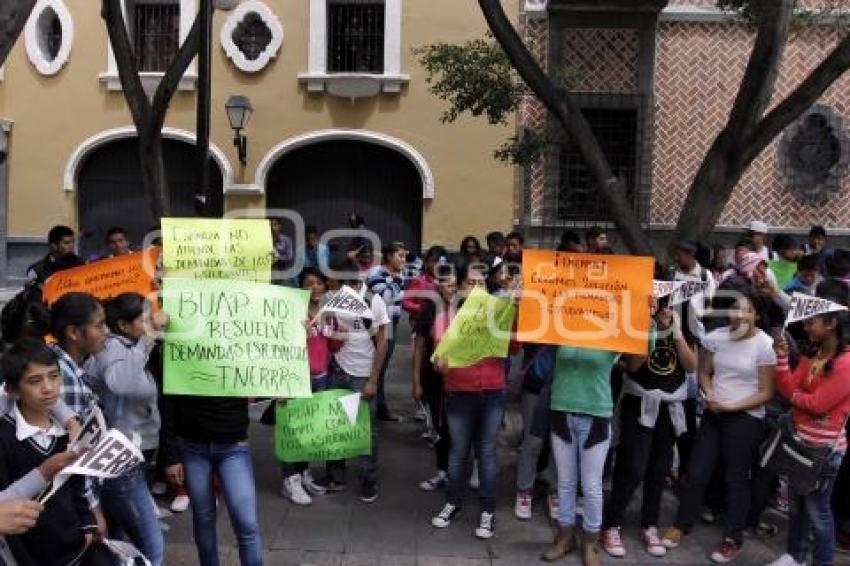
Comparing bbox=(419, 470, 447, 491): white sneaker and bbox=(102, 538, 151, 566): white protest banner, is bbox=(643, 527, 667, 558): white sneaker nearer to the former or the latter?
bbox=(419, 470, 447, 491): white sneaker

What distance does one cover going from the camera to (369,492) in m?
5.56

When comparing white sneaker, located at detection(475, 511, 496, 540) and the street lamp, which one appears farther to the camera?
the street lamp

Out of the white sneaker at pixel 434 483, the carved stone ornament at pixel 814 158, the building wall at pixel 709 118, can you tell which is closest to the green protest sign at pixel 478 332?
the white sneaker at pixel 434 483

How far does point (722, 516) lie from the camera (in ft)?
17.7

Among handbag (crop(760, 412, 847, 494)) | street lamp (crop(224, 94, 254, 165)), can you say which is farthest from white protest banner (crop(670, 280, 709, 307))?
street lamp (crop(224, 94, 254, 165))

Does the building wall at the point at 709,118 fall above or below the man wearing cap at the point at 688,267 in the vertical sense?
above

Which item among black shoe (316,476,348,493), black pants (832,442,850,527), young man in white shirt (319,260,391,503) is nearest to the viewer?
black pants (832,442,850,527)

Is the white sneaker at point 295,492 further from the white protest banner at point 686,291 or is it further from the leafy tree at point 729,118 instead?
the leafy tree at point 729,118

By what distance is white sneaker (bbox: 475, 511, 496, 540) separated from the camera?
4957 mm

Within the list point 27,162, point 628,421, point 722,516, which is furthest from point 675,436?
point 27,162

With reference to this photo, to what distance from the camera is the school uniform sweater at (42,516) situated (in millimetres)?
2650

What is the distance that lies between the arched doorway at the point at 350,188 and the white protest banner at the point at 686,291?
933 cm

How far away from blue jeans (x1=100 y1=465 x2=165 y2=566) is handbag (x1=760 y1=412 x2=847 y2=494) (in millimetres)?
3275

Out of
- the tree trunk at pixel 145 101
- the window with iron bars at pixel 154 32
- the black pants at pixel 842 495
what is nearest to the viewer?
the black pants at pixel 842 495
